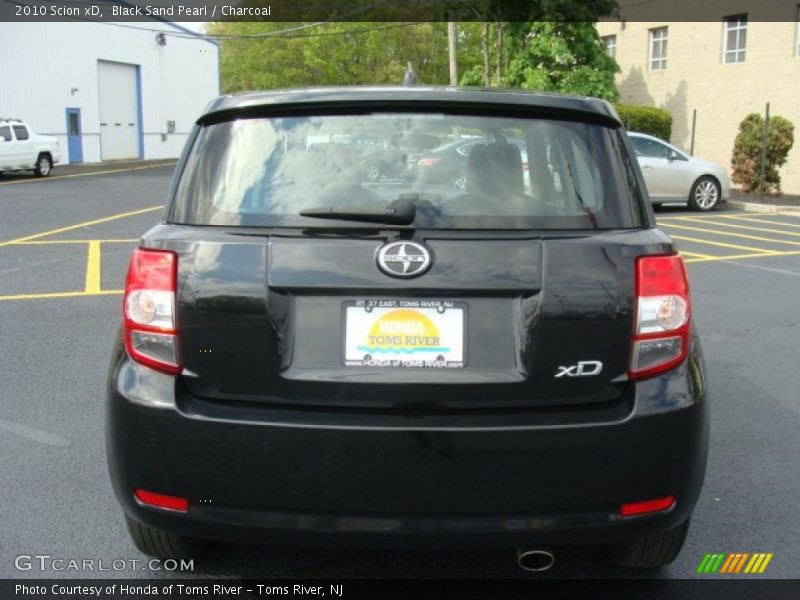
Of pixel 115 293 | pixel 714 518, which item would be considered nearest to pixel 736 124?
pixel 115 293

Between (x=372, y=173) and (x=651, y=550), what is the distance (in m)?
1.63

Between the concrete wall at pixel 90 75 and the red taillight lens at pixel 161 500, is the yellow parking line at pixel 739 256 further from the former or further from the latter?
the concrete wall at pixel 90 75

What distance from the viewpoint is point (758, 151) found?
789 inches

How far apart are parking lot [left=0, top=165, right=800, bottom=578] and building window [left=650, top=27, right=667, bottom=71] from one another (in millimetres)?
17313

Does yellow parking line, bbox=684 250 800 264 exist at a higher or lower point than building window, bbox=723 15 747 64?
lower

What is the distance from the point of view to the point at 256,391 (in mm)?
2580

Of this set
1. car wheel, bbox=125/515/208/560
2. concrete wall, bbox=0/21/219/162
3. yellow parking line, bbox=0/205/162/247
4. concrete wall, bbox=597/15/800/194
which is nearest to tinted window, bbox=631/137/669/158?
concrete wall, bbox=597/15/800/194

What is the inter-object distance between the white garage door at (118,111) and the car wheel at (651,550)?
3634 centimetres

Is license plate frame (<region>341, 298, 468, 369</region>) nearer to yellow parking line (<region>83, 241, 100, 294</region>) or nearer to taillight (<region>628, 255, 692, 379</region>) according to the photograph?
taillight (<region>628, 255, 692, 379</region>)

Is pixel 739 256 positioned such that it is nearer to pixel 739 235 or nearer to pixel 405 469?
pixel 739 235

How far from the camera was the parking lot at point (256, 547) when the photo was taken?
3.28 metres

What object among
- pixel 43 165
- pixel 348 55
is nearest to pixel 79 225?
pixel 43 165

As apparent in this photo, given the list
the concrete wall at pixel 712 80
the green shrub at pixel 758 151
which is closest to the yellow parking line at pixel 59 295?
the green shrub at pixel 758 151

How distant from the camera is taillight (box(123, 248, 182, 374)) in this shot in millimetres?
2645
